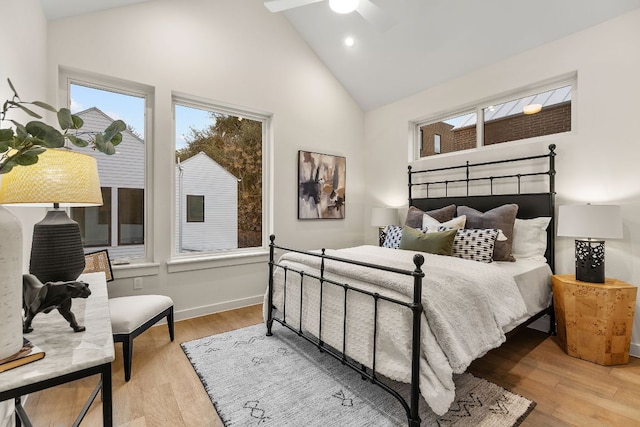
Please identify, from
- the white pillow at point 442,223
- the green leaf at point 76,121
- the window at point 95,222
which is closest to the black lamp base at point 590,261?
the white pillow at point 442,223

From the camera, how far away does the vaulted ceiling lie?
8.54 feet

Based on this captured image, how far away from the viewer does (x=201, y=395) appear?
188 cm

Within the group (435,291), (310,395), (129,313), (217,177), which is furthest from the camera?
(217,177)

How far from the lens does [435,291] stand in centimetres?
163

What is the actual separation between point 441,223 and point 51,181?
121 inches

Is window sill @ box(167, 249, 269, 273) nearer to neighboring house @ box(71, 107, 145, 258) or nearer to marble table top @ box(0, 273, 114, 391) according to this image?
neighboring house @ box(71, 107, 145, 258)

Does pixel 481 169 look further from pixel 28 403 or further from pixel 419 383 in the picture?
pixel 28 403

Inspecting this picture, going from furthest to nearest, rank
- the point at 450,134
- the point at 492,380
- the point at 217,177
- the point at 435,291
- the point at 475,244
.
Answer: the point at 450,134, the point at 217,177, the point at 475,244, the point at 492,380, the point at 435,291

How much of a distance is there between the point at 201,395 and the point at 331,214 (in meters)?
2.81

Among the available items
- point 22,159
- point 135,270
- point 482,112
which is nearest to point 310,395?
point 22,159

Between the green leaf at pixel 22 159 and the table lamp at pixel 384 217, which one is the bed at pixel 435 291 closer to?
the table lamp at pixel 384 217

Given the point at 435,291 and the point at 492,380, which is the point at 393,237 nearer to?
the point at 492,380

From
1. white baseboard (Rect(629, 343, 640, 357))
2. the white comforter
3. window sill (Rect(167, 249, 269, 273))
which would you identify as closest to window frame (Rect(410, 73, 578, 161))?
the white comforter

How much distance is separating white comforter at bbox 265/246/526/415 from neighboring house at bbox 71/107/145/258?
6.09ft
